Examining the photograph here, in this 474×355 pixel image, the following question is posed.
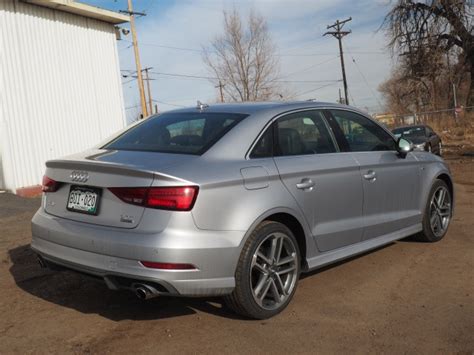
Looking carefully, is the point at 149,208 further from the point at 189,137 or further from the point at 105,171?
the point at 189,137

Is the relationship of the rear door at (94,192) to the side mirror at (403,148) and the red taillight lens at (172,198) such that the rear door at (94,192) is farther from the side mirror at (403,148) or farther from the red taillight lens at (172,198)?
the side mirror at (403,148)

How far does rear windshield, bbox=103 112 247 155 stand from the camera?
12.8 feet

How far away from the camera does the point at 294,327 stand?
12.3 ft

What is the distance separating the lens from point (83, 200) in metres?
3.73

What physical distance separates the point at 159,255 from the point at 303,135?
1788 mm

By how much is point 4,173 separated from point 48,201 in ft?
28.8

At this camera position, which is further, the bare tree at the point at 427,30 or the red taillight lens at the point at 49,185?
the bare tree at the point at 427,30

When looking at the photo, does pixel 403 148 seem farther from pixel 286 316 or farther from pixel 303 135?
pixel 286 316

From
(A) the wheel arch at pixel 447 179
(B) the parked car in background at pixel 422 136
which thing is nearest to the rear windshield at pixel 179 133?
(A) the wheel arch at pixel 447 179

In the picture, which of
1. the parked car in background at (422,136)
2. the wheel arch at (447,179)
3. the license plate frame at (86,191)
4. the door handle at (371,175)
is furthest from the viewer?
the parked car in background at (422,136)

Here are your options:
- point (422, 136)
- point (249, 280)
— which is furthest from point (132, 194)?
point (422, 136)

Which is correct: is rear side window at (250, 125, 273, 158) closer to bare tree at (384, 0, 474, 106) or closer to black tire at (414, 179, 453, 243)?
black tire at (414, 179, 453, 243)

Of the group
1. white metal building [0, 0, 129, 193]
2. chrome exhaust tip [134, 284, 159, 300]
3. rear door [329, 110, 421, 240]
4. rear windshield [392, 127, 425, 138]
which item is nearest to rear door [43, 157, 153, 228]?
chrome exhaust tip [134, 284, 159, 300]

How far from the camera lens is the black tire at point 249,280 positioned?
3.64 metres
